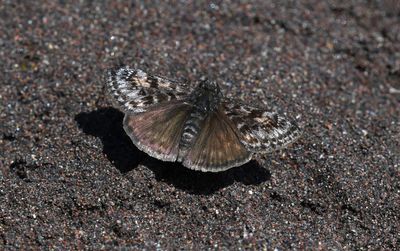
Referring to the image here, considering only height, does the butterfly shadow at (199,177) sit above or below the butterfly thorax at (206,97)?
below

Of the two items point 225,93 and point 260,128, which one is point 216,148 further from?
point 225,93

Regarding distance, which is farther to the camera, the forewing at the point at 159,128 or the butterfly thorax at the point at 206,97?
the butterfly thorax at the point at 206,97

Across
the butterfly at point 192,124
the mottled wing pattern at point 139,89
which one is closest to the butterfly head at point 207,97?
the butterfly at point 192,124

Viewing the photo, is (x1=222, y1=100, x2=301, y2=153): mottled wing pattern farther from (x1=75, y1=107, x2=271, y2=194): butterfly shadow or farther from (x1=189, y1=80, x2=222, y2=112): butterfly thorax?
(x1=75, y1=107, x2=271, y2=194): butterfly shadow

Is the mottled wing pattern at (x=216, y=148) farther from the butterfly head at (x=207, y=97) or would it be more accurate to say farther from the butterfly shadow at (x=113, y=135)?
the butterfly shadow at (x=113, y=135)

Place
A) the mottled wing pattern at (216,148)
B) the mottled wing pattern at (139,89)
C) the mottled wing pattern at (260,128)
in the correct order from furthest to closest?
the mottled wing pattern at (139,89), the mottled wing pattern at (260,128), the mottled wing pattern at (216,148)

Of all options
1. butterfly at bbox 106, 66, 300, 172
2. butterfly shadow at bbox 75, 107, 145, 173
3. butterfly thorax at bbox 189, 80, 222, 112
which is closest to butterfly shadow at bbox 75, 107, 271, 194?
butterfly shadow at bbox 75, 107, 145, 173

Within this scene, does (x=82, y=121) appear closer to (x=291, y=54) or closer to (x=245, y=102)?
(x=245, y=102)

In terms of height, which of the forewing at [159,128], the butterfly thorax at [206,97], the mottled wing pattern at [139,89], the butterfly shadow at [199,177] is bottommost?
the butterfly shadow at [199,177]
